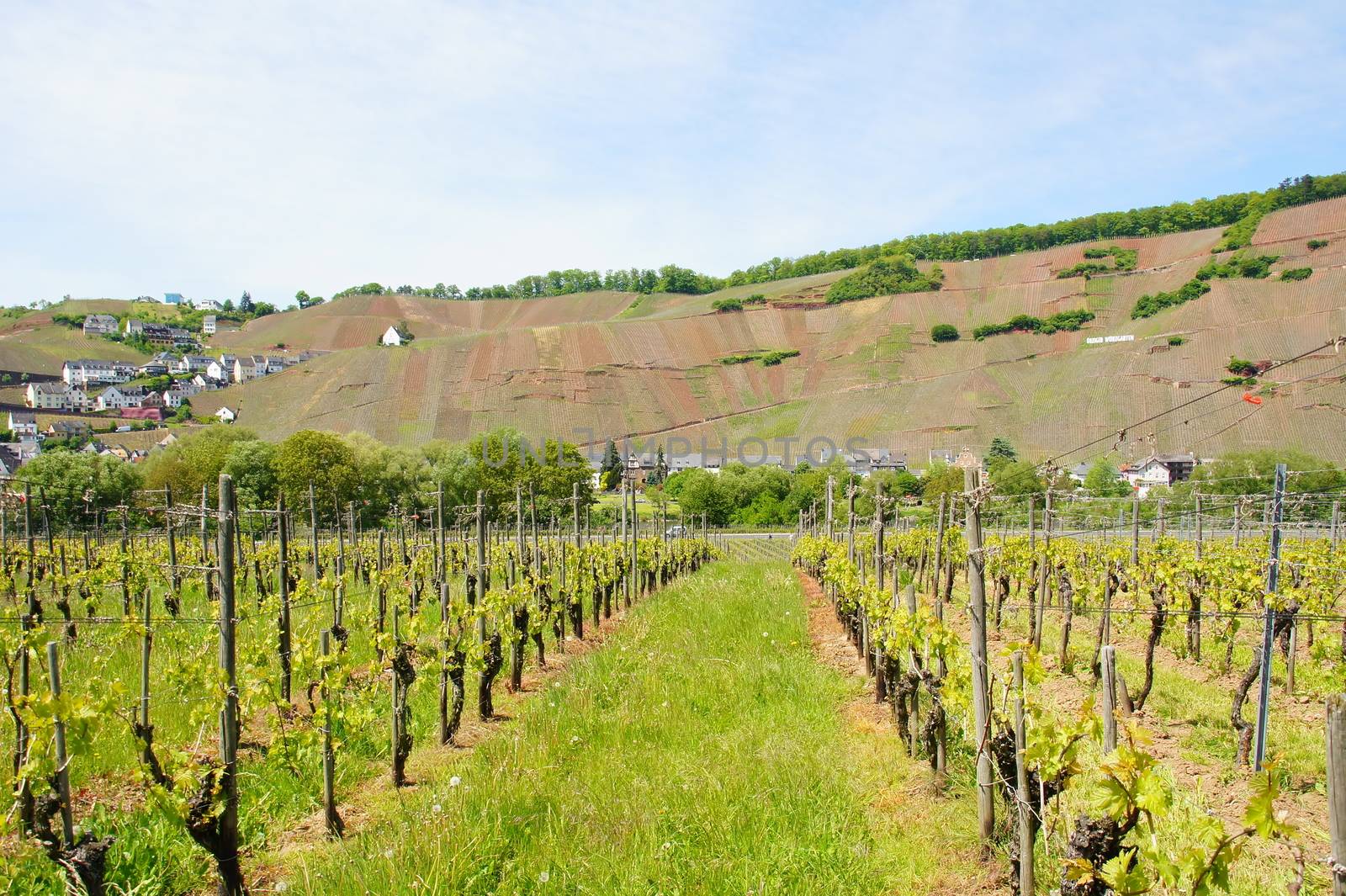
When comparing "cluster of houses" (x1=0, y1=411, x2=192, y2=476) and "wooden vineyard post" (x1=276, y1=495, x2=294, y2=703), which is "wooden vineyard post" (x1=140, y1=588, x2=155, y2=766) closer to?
"wooden vineyard post" (x1=276, y1=495, x2=294, y2=703)

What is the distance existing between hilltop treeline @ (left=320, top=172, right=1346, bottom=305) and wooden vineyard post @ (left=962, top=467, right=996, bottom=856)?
465 feet

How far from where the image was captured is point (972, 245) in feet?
502

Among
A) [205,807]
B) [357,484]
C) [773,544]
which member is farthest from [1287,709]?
[357,484]

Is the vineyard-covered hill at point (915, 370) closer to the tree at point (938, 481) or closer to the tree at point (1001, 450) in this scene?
the tree at point (1001, 450)

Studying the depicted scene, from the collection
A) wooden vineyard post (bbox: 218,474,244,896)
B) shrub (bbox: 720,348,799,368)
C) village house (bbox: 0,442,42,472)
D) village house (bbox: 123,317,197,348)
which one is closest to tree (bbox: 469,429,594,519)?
wooden vineyard post (bbox: 218,474,244,896)

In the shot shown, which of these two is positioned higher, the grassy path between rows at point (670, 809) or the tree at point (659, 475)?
the grassy path between rows at point (670, 809)

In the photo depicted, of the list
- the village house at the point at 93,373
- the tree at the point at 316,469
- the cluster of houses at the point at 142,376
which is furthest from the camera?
the village house at the point at 93,373

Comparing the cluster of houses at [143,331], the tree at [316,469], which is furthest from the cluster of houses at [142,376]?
the tree at [316,469]

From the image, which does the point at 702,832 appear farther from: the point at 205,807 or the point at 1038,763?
the point at 205,807

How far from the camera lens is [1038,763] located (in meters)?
4.53

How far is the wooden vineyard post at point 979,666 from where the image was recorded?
534cm

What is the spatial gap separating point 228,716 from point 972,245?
540 feet

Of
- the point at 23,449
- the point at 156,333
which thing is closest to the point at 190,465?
the point at 23,449

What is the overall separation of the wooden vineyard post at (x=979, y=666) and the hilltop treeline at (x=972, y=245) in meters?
142
